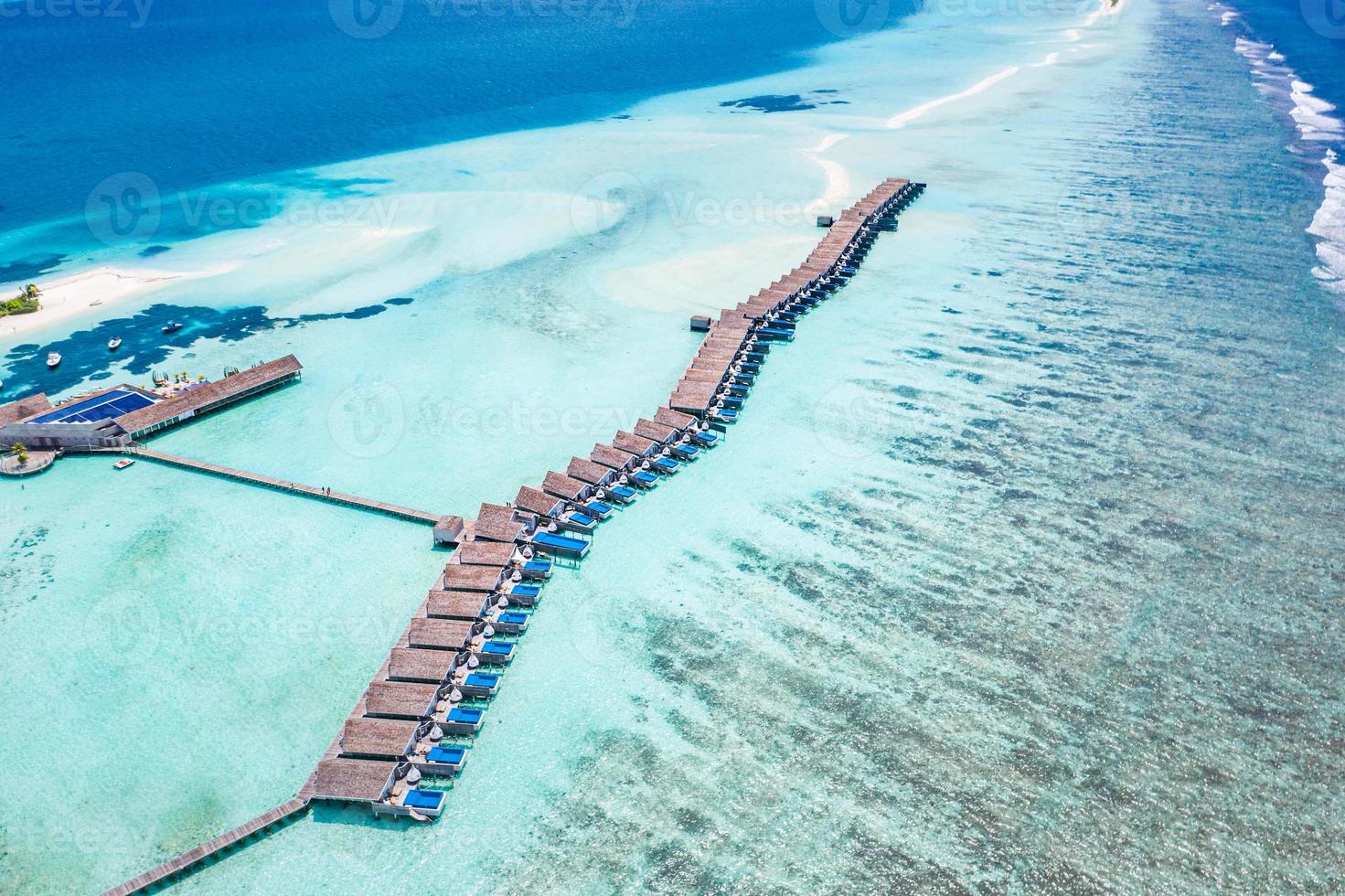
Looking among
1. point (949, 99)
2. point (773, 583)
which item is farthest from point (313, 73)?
point (773, 583)

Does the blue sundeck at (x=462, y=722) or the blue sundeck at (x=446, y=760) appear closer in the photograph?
the blue sundeck at (x=446, y=760)

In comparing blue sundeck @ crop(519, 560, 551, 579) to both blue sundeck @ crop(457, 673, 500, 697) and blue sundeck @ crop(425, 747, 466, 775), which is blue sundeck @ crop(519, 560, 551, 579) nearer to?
blue sundeck @ crop(457, 673, 500, 697)

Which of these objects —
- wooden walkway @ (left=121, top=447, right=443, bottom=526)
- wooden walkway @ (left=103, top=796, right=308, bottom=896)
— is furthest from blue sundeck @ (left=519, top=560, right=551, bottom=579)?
wooden walkway @ (left=103, top=796, right=308, bottom=896)

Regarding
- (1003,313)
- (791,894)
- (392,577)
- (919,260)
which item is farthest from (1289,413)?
(392,577)

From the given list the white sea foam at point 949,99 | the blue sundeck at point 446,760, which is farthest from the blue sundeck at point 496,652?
the white sea foam at point 949,99

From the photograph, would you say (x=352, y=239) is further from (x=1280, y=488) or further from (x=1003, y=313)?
(x=1280, y=488)

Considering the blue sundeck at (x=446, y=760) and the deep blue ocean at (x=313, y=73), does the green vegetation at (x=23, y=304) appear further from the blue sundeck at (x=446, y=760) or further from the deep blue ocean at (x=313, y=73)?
the blue sundeck at (x=446, y=760)
